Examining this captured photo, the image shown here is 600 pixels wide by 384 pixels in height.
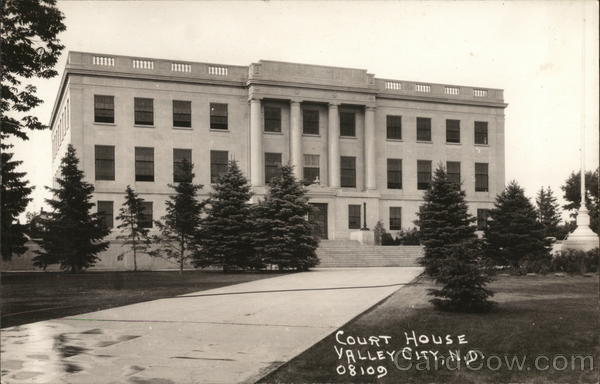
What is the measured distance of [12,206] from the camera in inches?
1033

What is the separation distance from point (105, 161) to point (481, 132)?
1119 inches

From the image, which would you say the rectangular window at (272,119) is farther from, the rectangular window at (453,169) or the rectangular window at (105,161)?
the rectangular window at (453,169)

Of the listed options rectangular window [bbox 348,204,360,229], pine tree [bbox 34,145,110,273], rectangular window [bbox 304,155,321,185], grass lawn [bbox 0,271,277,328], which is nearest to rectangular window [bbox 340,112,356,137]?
rectangular window [bbox 304,155,321,185]

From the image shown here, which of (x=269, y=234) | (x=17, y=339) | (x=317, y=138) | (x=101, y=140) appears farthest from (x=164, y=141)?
(x=17, y=339)

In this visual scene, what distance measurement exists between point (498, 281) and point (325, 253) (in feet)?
55.9

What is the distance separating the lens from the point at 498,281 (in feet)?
59.1

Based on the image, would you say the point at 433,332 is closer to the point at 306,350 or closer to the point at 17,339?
the point at 306,350

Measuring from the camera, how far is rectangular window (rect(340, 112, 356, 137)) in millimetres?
44000

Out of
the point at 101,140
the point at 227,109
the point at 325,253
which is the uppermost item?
the point at 227,109

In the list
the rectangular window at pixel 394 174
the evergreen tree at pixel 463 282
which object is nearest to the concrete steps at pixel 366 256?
the rectangular window at pixel 394 174

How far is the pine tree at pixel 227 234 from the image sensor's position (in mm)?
27656

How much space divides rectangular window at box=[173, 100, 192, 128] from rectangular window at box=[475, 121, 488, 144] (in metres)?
22.4

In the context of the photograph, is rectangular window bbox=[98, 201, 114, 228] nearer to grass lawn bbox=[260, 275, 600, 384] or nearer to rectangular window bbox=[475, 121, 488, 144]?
grass lawn bbox=[260, 275, 600, 384]

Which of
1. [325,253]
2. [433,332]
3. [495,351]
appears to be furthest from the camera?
[325,253]
